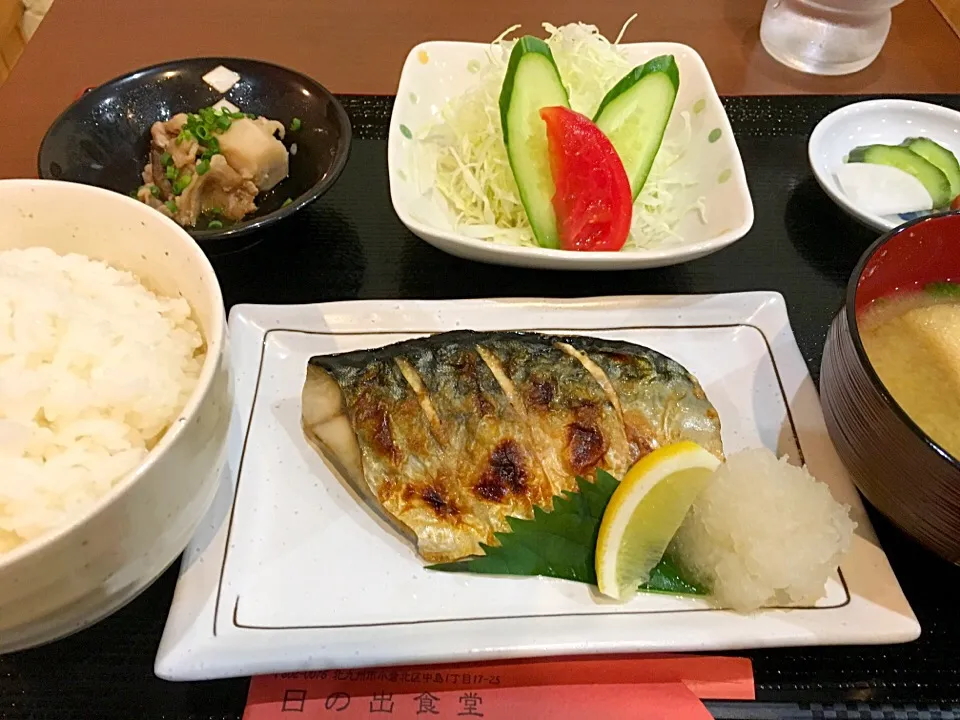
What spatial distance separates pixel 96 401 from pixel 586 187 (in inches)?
50.7

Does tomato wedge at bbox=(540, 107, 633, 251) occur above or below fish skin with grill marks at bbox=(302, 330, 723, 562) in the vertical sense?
above

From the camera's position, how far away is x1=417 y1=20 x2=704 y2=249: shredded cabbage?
2.09 m

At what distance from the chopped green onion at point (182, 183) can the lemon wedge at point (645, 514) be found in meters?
1.32

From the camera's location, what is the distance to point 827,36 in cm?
274

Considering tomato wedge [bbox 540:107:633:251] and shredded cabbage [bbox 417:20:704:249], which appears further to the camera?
shredded cabbage [bbox 417:20:704:249]

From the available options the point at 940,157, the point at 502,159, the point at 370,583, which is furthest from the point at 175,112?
the point at 940,157

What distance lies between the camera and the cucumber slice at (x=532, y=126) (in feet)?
6.66

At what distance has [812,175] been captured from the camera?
2.25 meters

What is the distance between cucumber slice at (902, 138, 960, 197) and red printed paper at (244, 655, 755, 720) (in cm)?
165

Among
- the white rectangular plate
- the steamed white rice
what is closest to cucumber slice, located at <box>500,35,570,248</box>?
the white rectangular plate

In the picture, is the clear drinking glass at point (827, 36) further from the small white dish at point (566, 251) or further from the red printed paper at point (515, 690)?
the red printed paper at point (515, 690)

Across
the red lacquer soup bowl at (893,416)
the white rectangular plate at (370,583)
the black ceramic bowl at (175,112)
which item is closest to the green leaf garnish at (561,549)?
the white rectangular plate at (370,583)

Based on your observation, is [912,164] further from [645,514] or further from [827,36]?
[645,514]

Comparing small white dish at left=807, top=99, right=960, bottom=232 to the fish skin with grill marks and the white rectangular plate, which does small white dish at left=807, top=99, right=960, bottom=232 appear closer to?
the white rectangular plate
